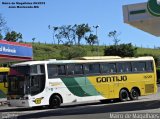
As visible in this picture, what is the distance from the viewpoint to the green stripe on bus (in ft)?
85.1

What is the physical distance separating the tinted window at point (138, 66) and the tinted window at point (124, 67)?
Result: 1.27 ft

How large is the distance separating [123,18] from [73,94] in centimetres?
613

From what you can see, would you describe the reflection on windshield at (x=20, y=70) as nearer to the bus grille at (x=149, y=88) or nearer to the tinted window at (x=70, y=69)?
the tinted window at (x=70, y=69)

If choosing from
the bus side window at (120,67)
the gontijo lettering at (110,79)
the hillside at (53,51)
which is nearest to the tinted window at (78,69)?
the gontijo lettering at (110,79)

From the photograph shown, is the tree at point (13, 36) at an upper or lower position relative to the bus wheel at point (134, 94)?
upper

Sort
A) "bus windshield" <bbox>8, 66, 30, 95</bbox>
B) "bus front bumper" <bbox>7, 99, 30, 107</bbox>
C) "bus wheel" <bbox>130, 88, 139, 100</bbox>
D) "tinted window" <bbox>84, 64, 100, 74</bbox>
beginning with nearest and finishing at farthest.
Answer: "bus front bumper" <bbox>7, 99, 30, 107</bbox> → "bus windshield" <bbox>8, 66, 30, 95</bbox> → "tinted window" <bbox>84, 64, 100, 74</bbox> → "bus wheel" <bbox>130, 88, 139, 100</bbox>

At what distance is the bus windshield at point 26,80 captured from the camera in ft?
80.1

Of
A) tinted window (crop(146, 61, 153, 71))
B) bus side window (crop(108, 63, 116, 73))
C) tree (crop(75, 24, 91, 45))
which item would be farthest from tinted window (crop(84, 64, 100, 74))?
tree (crop(75, 24, 91, 45))

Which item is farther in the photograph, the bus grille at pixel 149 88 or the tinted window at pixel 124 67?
the bus grille at pixel 149 88

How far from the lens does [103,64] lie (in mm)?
27750

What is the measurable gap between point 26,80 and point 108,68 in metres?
5.89

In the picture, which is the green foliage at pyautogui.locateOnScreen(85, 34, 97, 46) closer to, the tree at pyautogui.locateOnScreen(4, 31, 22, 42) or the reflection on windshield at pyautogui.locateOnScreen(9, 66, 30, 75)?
the tree at pyautogui.locateOnScreen(4, 31, 22, 42)

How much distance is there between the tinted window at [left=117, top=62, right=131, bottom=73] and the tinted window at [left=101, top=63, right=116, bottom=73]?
1.15 ft

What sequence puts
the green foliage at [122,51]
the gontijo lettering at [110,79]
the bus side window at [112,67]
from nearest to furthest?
1. the gontijo lettering at [110,79]
2. the bus side window at [112,67]
3. the green foliage at [122,51]
